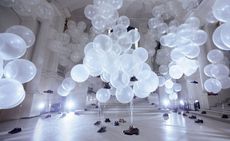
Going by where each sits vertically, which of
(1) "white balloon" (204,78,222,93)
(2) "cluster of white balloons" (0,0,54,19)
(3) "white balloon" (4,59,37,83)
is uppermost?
(2) "cluster of white balloons" (0,0,54,19)

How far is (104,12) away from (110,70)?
1.62 m

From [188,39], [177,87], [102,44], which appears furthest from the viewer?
[177,87]

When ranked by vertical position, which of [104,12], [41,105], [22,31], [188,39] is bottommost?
[41,105]

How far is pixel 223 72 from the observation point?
160 inches

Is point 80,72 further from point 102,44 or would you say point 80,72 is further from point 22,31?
point 22,31

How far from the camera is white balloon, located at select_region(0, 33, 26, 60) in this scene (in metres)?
1.99

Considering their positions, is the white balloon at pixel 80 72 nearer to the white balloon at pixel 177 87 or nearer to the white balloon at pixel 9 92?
the white balloon at pixel 9 92

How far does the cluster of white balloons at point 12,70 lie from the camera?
1.87 meters

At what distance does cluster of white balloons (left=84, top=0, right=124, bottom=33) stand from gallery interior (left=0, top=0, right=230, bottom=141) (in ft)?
0.09

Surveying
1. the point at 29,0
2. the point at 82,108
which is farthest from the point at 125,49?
the point at 82,108

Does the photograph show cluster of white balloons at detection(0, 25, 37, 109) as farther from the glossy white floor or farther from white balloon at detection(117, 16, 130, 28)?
white balloon at detection(117, 16, 130, 28)

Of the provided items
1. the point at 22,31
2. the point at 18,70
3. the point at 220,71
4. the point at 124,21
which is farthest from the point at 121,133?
the point at 220,71

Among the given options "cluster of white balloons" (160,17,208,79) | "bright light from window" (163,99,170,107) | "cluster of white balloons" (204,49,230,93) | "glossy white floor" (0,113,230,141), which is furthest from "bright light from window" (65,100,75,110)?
"cluster of white balloons" (204,49,230,93)

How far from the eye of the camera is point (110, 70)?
3.62 meters
